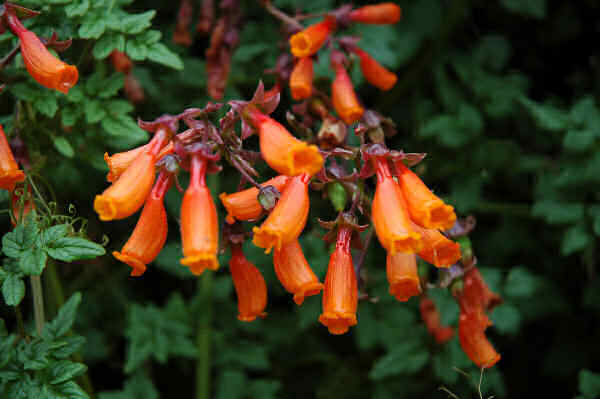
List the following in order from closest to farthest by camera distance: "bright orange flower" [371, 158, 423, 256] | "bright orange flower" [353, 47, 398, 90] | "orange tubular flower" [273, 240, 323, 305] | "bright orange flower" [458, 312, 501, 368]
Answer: "bright orange flower" [371, 158, 423, 256]
"orange tubular flower" [273, 240, 323, 305]
"bright orange flower" [458, 312, 501, 368]
"bright orange flower" [353, 47, 398, 90]

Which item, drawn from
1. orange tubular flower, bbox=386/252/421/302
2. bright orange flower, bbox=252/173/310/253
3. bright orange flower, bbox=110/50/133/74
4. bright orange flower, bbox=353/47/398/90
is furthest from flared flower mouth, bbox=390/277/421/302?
bright orange flower, bbox=110/50/133/74

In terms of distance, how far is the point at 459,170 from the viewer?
9.70 ft

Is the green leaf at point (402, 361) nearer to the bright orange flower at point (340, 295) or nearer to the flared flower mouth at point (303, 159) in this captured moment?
the bright orange flower at point (340, 295)

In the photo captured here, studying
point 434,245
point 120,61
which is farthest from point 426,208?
point 120,61

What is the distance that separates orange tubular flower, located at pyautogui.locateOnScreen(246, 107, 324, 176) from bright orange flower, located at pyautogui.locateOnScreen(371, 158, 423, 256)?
0.20m

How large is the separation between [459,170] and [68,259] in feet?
6.59

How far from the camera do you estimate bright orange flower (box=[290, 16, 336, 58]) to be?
2.27m

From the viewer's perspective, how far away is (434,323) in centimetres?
261

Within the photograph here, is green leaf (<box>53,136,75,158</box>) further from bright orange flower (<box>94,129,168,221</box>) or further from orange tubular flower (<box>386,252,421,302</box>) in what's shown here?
orange tubular flower (<box>386,252,421,302</box>)

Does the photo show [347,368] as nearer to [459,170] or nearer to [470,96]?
[459,170]

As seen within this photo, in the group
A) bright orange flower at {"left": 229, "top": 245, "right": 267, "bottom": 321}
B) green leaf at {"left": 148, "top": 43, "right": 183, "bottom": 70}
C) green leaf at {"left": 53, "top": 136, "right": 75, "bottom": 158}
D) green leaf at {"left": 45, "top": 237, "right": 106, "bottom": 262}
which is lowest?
bright orange flower at {"left": 229, "top": 245, "right": 267, "bottom": 321}

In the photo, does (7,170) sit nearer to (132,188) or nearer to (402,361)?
(132,188)

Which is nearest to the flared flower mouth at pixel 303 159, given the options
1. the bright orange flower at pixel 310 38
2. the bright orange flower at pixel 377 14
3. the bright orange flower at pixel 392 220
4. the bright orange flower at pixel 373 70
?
the bright orange flower at pixel 392 220

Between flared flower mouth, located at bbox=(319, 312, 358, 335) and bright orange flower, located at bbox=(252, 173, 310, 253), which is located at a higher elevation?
bright orange flower, located at bbox=(252, 173, 310, 253)
